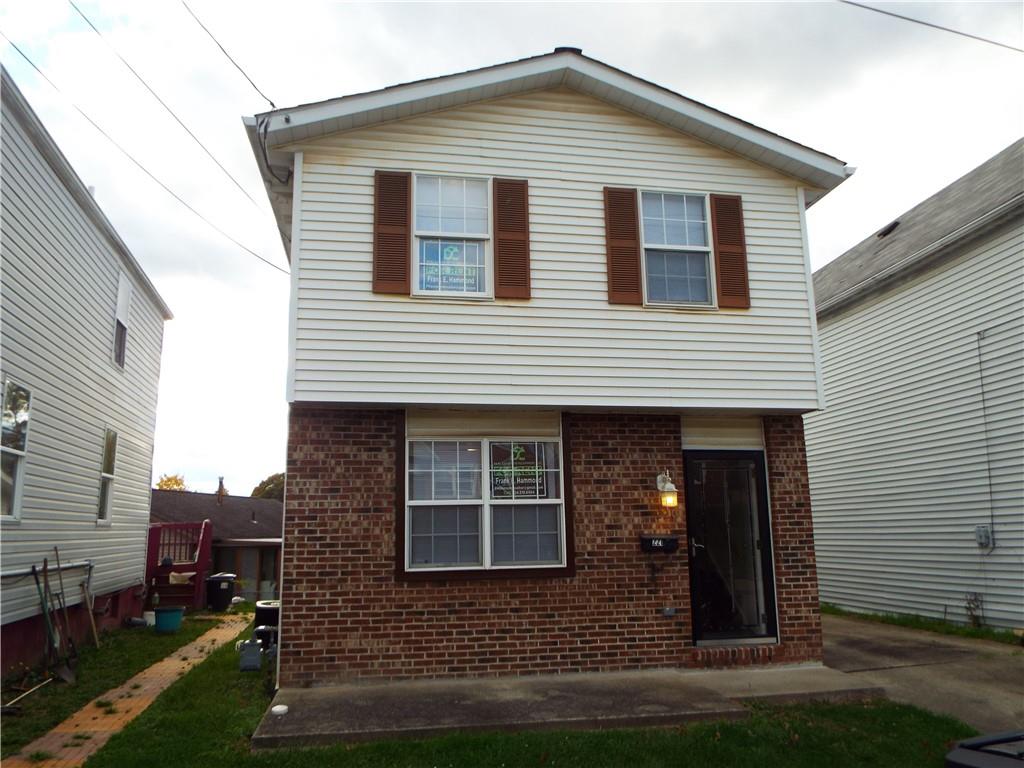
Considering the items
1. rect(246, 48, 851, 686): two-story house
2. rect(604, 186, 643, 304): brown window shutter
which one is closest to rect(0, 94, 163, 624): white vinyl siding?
rect(246, 48, 851, 686): two-story house

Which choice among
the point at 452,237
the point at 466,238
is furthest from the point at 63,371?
the point at 466,238

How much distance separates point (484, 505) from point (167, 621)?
815cm

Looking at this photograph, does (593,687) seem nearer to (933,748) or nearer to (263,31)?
(933,748)

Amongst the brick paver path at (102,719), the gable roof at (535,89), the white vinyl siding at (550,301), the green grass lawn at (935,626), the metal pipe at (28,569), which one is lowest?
the brick paver path at (102,719)

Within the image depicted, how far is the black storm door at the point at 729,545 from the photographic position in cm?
877

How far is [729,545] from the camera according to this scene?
9062 mm

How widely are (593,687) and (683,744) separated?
1.49 m

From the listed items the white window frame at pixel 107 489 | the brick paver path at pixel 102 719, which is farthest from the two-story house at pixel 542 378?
the white window frame at pixel 107 489

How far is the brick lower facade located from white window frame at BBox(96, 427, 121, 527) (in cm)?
658

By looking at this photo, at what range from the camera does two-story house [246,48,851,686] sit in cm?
796

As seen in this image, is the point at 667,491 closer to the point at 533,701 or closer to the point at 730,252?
the point at 533,701

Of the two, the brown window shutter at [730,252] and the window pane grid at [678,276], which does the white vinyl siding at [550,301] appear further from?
the window pane grid at [678,276]

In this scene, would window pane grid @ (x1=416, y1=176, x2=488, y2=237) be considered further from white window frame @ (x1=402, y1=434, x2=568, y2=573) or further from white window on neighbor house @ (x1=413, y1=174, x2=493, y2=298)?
white window frame @ (x1=402, y1=434, x2=568, y2=573)

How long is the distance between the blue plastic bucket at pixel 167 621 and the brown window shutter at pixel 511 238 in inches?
360
